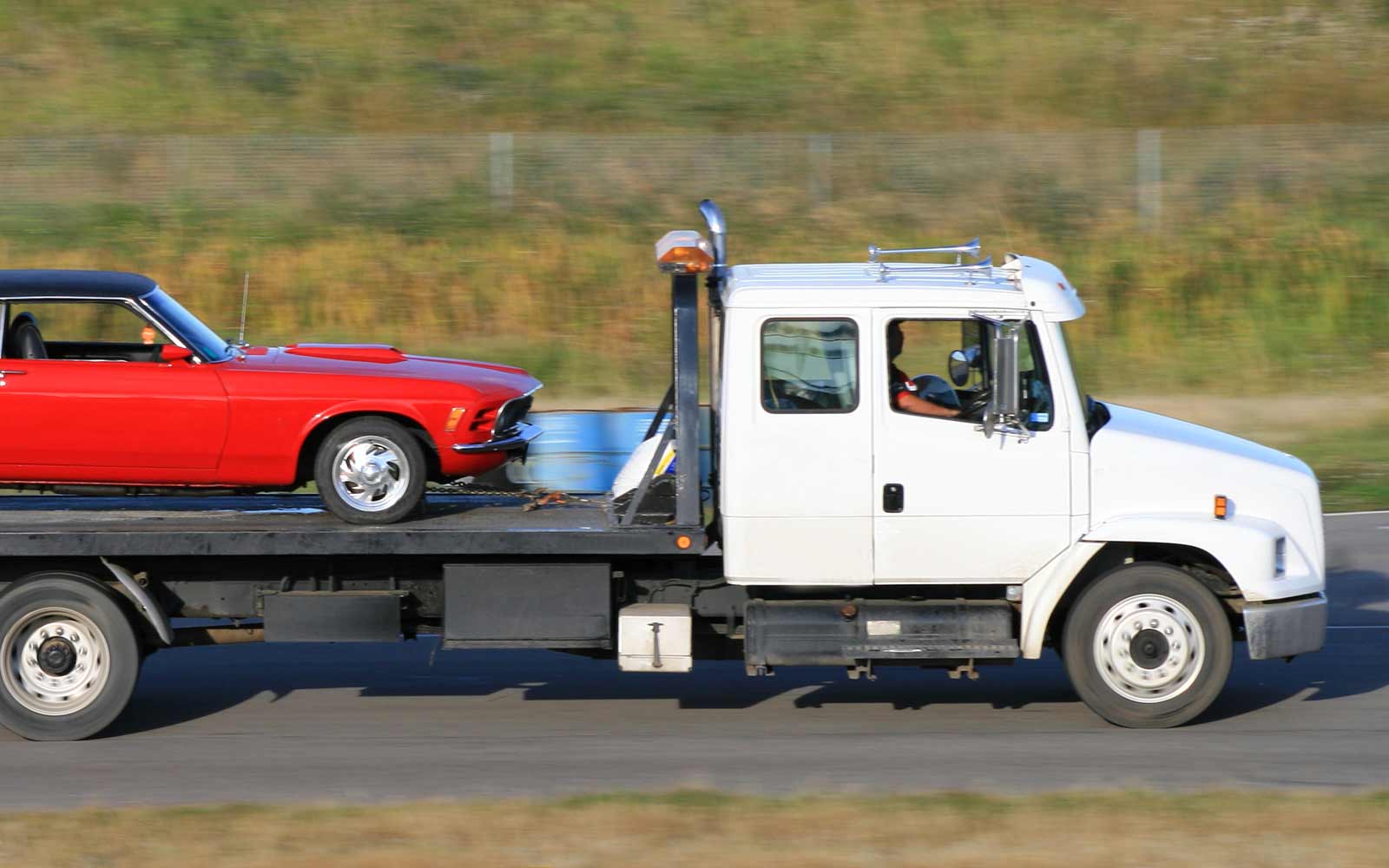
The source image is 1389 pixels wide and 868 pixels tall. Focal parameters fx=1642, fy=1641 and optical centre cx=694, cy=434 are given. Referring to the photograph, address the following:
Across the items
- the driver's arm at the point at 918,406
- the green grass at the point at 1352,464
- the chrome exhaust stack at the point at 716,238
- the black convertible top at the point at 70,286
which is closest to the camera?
the driver's arm at the point at 918,406

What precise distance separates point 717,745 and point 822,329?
2.21 meters

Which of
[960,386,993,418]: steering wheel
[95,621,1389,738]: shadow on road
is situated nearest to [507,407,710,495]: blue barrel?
[95,621,1389,738]: shadow on road

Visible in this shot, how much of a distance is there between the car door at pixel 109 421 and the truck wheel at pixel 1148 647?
4746mm

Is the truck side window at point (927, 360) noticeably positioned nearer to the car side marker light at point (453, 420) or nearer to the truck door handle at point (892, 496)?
the truck door handle at point (892, 496)

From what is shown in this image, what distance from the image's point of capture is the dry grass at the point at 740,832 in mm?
6543

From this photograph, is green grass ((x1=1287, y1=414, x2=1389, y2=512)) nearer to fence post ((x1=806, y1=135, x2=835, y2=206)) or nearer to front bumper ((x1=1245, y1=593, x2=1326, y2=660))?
front bumper ((x1=1245, y1=593, x2=1326, y2=660))

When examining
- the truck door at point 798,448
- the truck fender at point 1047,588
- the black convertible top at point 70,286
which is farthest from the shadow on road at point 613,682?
the black convertible top at point 70,286

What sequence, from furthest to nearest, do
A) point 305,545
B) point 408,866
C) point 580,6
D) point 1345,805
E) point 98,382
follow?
1. point 580,6
2. point 98,382
3. point 305,545
4. point 1345,805
5. point 408,866

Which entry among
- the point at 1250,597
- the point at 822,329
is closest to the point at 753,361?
the point at 822,329

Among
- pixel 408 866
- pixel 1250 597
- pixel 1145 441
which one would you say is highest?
pixel 1145 441

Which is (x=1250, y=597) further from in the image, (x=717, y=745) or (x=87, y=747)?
(x=87, y=747)

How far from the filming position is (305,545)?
27.3 feet

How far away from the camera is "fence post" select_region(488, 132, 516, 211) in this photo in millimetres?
26094

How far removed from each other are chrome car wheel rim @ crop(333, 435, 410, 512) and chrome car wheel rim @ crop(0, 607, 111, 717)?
57.7 inches
